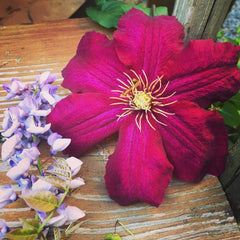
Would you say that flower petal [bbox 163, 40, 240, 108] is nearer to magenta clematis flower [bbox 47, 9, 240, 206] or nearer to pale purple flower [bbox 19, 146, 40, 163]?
magenta clematis flower [bbox 47, 9, 240, 206]

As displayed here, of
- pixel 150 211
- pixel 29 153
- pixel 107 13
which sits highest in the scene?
pixel 107 13

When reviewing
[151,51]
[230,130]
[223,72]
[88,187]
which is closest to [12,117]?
[88,187]

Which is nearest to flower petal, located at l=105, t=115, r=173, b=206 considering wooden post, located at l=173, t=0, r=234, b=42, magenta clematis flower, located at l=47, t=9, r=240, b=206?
magenta clematis flower, located at l=47, t=9, r=240, b=206

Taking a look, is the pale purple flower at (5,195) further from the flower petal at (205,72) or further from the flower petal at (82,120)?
the flower petal at (205,72)

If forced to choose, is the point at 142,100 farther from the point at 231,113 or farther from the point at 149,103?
the point at 231,113

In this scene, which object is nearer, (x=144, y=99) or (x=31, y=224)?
(x=31, y=224)

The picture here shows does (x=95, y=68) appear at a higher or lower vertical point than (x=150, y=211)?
higher

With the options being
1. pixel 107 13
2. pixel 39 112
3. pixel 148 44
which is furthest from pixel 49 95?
pixel 107 13
